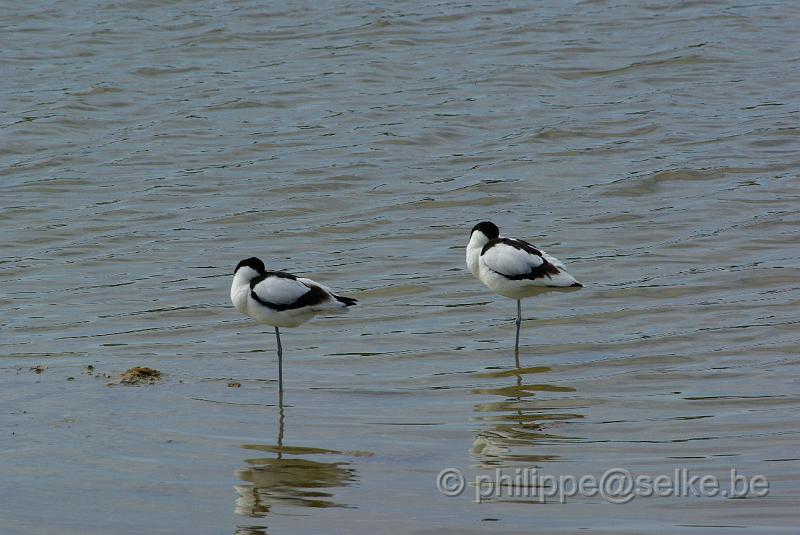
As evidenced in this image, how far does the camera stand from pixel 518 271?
11039 millimetres

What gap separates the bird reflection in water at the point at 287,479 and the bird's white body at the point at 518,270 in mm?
3341

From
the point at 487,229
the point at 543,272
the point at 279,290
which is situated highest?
the point at 487,229

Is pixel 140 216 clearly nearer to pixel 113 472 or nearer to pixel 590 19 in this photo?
pixel 113 472

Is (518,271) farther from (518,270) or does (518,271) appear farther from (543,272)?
(543,272)

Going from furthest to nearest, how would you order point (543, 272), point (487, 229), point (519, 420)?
point (487, 229) → point (543, 272) → point (519, 420)

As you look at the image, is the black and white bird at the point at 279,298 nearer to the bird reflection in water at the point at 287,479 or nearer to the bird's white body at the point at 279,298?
the bird's white body at the point at 279,298

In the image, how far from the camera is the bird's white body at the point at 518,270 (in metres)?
11.0

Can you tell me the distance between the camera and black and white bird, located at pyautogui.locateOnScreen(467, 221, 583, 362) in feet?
36.1

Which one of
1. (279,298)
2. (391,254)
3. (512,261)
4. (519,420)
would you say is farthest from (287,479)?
(391,254)

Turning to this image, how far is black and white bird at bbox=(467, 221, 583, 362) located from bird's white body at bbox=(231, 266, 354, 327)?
1.77m

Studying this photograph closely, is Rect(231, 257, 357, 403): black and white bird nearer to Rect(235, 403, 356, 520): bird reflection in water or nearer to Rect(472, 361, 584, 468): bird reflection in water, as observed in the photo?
Rect(472, 361, 584, 468): bird reflection in water

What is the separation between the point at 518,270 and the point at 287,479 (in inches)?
154

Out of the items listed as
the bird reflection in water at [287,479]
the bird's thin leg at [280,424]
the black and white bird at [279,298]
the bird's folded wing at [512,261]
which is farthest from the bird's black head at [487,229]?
the bird reflection in water at [287,479]

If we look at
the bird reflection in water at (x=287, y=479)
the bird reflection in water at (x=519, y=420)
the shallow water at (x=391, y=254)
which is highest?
the shallow water at (x=391, y=254)
